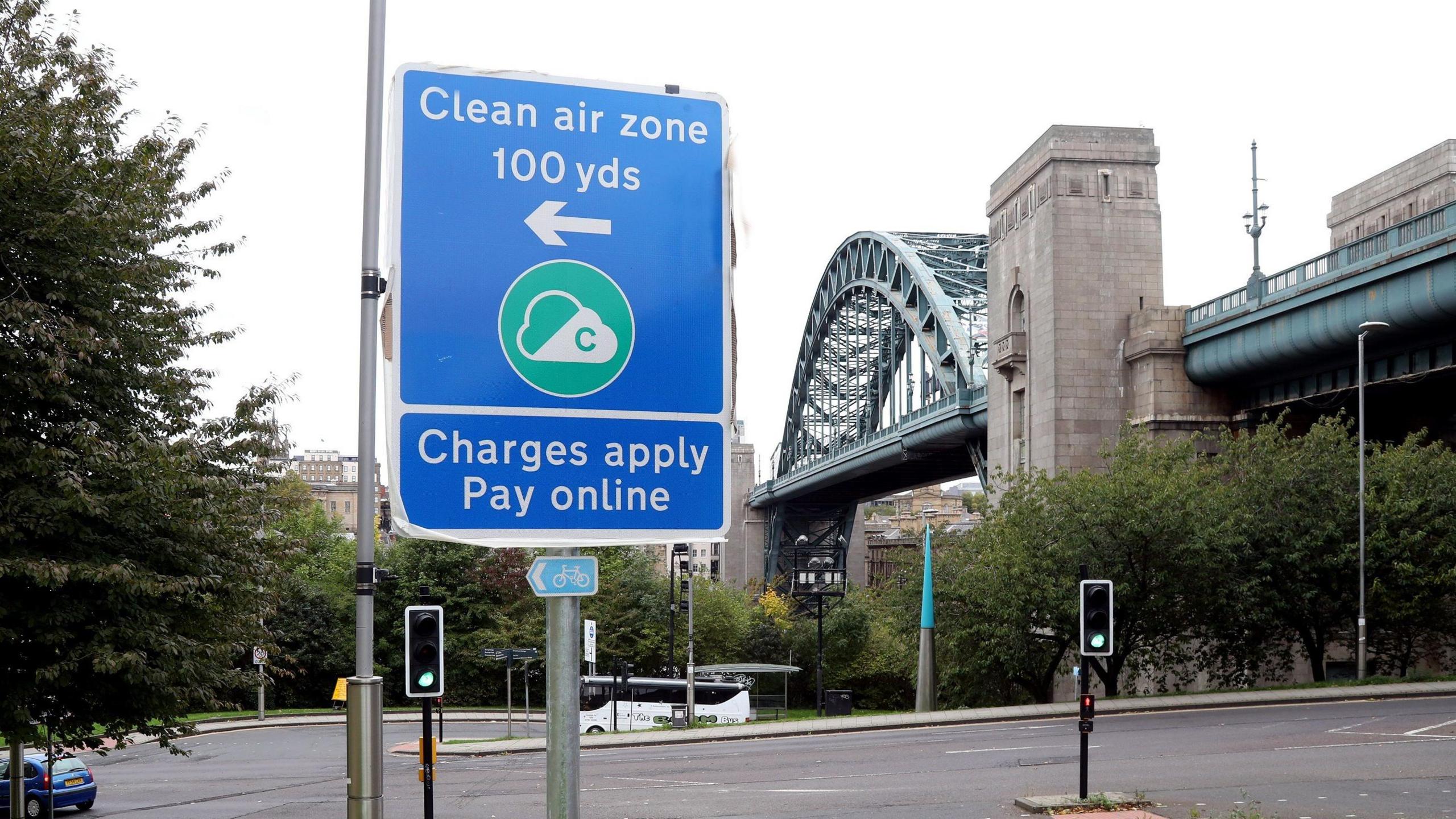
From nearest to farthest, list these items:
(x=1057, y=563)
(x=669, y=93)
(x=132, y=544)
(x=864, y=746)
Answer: (x=669, y=93)
(x=132, y=544)
(x=864, y=746)
(x=1057, y=563)

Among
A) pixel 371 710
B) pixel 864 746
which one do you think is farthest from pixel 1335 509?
pixel 371 710

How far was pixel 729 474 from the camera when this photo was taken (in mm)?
3627

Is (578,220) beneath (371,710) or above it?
above

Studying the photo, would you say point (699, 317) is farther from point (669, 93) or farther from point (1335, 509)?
point (1335, 509)

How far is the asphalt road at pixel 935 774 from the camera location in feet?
54.8

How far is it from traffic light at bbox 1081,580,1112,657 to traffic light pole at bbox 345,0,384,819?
11.4 m

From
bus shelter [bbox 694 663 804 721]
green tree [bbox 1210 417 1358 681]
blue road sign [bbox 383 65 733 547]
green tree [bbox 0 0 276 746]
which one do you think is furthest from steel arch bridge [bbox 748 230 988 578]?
blue road sign [bbox 383 65 733 547]

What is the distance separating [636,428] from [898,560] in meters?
37.0

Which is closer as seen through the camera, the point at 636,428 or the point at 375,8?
the point at 636,428

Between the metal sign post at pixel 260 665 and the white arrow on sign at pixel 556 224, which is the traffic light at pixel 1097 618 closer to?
the metal sign post at pixel 260 665

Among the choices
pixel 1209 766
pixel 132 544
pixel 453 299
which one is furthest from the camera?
pixel 1209 766

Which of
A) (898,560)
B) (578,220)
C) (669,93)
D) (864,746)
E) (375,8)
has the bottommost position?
(864,746)

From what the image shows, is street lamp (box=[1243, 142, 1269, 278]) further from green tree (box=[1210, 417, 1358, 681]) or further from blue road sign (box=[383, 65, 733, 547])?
blue road sign (box=[383, 65, 733, 547])

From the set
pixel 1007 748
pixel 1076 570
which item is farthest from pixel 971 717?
pixel 1007 748
